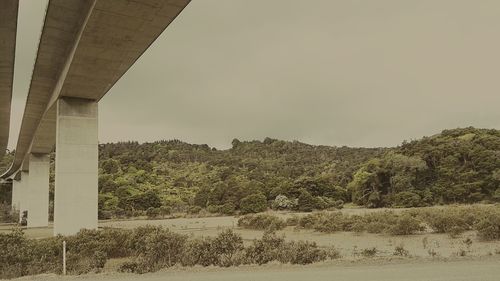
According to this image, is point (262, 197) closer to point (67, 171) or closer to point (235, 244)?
point (67, 171)

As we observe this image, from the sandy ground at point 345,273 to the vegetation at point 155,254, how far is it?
99 centimetres

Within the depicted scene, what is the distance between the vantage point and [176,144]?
133625 mm

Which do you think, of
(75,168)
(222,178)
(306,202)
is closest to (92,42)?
(75,168)

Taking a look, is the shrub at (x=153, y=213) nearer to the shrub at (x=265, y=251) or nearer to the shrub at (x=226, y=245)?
the shrub at (x=226, y=245)

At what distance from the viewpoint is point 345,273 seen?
11.2m

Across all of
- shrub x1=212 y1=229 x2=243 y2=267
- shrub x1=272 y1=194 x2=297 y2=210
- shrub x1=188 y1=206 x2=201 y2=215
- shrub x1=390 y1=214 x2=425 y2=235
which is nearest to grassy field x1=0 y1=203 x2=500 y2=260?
shrub x1=390 y1=214 x2=425 y2=235

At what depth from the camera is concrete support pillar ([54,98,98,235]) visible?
21.4m

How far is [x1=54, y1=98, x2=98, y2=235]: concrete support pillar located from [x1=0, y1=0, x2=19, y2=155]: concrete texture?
271 centimetres

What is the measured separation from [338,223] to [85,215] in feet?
44.8

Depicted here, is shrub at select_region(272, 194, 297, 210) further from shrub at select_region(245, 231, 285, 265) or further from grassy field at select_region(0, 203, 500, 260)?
shrub at select_region(245, 231, 285, 265)

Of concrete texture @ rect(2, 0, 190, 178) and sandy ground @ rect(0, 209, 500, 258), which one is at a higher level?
concrete texture @ rect(2, 0, 190, 178)

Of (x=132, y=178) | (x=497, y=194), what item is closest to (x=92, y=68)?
(x=497, y=194)

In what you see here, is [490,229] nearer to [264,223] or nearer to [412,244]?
[412,244]

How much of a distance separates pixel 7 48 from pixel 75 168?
7057 millimetres
